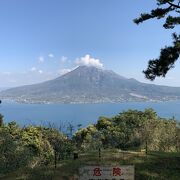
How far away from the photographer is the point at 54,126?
21.7 metres

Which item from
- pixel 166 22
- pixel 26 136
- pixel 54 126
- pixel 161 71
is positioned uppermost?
pixel 166 22

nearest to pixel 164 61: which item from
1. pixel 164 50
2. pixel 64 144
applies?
pixel 164 50

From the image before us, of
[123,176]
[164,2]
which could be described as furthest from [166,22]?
[123,176]

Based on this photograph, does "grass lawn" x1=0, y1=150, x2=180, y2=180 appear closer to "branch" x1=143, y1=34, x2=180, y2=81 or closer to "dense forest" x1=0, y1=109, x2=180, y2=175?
"dense forest" x1=0, y1=109, x2=180, y2=175

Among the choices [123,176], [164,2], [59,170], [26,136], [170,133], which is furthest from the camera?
[26,136]

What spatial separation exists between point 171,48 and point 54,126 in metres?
11.1

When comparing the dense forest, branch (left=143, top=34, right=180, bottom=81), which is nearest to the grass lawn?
the dense forest

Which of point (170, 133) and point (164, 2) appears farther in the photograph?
point (170, 133)

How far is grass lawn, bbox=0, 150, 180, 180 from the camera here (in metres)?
10.9

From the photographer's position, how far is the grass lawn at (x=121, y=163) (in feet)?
35.7

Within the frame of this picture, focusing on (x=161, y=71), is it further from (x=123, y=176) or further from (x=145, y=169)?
(x=123, y=176)

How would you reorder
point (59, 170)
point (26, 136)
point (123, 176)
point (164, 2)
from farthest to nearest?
point (26, 136) < point (164, 2) < point (59, 170) < point (123, 176)

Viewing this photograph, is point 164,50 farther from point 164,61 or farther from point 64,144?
point 64,144

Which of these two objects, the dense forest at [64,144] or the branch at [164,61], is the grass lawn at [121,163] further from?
the branch at [164,61]
